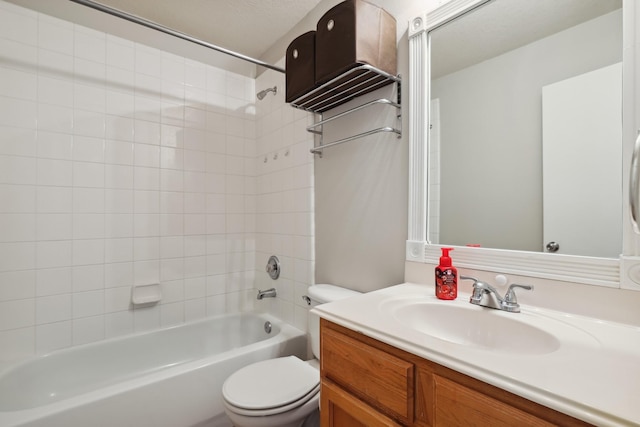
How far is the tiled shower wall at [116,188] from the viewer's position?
1.62 m

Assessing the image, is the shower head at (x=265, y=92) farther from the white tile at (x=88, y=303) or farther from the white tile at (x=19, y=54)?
the white tile at (x=88, y=303)

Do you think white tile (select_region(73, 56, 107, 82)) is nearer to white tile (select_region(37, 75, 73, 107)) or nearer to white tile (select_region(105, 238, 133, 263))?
white tile (select_region(37, 75, 73, 107))

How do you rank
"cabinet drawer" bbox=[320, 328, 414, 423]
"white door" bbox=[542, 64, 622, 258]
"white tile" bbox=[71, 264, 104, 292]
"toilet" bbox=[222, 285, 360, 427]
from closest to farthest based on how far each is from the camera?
"cabinet drawer" bbox=[320, 328, 414, 423], "white door" bbox=[542, 64, 622, 258], "toilet" bbox=[222, 285, 360, 427], "white tile" bbox=[71, 264, 104, 292]

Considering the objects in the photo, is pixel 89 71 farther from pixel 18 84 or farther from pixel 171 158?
pixel 171 158

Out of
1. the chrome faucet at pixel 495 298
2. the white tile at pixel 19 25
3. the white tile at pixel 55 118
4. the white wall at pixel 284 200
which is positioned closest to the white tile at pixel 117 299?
the white wall at pixel 284 200

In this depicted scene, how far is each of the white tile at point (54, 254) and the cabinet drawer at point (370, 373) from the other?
1.68m

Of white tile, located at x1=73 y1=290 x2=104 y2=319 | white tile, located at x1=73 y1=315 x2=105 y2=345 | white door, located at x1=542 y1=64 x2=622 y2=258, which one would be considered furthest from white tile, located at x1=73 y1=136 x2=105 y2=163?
white door, located at x1=542 y1=64 x2=622 y2=258

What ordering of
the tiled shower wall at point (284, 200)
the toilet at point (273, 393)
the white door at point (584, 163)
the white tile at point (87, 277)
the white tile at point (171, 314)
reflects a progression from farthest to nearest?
the white tile at point (171, 314) < the tiled shower wall at point (284, 200) < the white tile at point (87, 277) < the toilet at point (273, 393) < the white door at point (584, 163)

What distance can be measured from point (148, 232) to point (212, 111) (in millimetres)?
989

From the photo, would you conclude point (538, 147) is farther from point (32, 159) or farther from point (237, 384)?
point (32, 159)

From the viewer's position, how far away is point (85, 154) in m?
1.78

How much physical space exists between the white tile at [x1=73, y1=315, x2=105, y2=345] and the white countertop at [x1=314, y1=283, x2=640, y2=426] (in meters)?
1.69

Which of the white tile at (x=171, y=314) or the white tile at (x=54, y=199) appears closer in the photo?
the white tile at (x=54, y=199)

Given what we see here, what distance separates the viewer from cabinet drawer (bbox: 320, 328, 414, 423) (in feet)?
2.31
